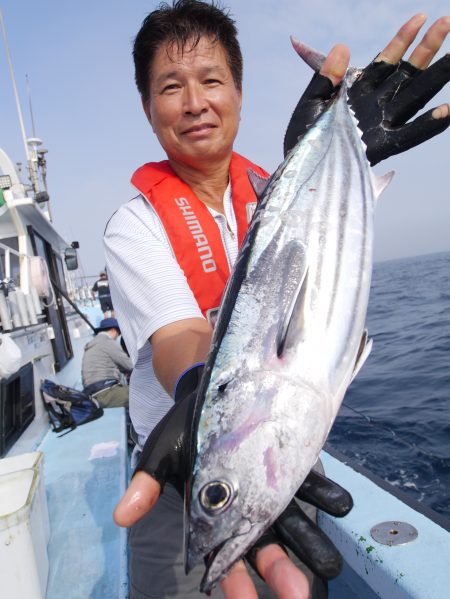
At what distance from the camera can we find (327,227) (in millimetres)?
1334

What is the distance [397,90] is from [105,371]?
614 cm

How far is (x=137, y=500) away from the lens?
1.04m

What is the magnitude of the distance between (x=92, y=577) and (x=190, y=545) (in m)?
1.98

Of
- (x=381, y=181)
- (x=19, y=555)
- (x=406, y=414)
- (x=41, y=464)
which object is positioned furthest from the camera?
(x=406, y=414)

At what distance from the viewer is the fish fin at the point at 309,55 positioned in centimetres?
185

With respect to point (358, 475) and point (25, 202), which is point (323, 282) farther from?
point (25, 202)

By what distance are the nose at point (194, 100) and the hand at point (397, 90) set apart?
487 mm

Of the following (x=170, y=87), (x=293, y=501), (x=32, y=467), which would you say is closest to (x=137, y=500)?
(x=293, y=501)

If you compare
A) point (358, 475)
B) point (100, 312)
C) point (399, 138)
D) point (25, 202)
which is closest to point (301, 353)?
point (399, 138)

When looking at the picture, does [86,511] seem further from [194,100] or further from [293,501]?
[194,100]

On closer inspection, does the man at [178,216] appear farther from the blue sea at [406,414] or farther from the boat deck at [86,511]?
the blue sea at [406,414]

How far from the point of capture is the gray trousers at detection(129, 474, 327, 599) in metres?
1.62

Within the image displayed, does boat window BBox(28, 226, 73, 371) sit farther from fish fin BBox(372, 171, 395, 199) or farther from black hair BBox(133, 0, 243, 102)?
fish fin BBox(372, 171, 395, 199)

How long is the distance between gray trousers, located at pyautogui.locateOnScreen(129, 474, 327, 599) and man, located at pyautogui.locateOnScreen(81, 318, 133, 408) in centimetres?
477
